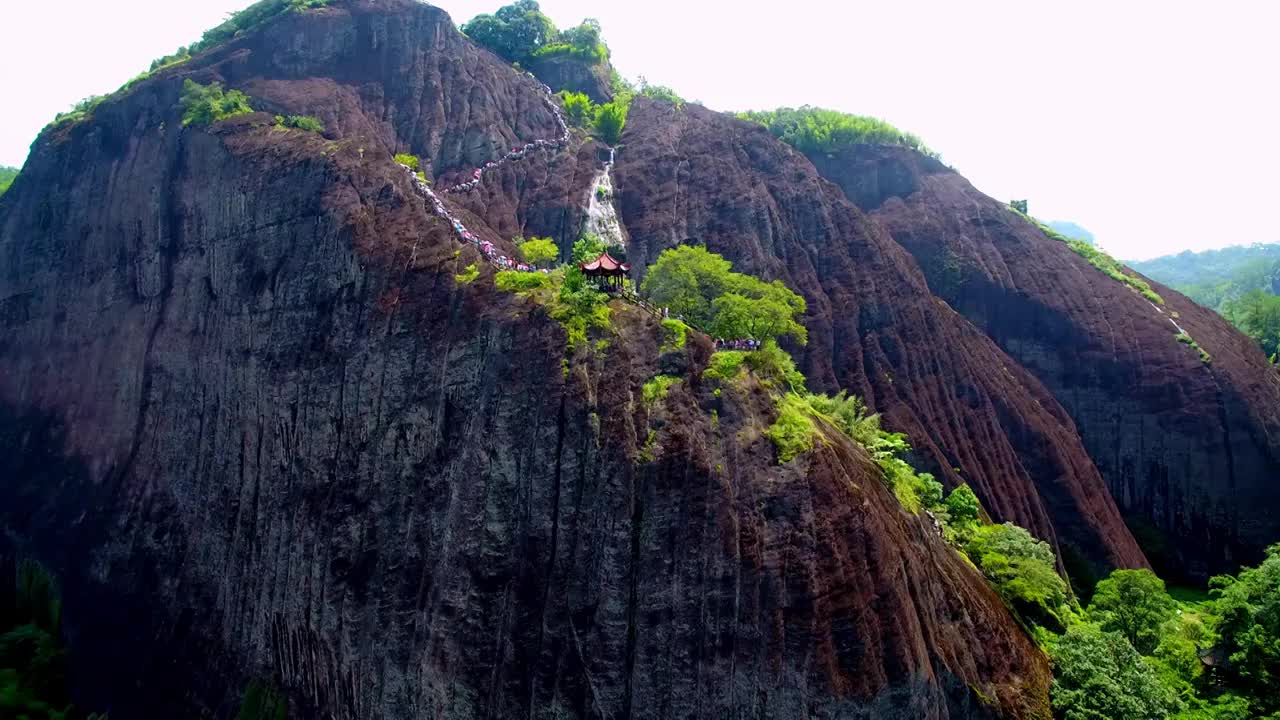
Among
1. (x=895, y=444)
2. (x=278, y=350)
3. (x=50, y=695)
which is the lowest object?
(x=50, y=695)

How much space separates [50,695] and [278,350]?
16.5m

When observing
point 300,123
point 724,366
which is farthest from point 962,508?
point 300,123

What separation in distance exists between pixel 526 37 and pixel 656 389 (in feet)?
178

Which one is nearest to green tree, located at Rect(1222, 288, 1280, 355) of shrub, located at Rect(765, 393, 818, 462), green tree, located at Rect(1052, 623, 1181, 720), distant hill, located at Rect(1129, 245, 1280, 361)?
distant hill, located at Rect(1129, 245, 1280, 361)

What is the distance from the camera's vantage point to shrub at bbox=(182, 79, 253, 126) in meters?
42.4

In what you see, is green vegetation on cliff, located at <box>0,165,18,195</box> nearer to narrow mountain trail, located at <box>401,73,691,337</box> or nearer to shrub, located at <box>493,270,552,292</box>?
narrow mountain trail, located at <box>401,73,691,337</box>

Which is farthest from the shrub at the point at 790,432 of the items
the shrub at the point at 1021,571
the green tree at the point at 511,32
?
the green tree at the point at 511,32

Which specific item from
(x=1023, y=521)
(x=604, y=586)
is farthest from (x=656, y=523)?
(x=1023, y=521)

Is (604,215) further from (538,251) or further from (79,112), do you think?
(79,112)

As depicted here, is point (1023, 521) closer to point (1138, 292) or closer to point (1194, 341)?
point (1194, 341)

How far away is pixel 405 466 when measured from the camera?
94.3 ft

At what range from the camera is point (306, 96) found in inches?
1916

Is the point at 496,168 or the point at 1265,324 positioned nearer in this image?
the point at 496,168

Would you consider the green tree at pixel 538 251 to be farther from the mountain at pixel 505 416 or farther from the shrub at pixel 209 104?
the shrub at pixel 209 104
